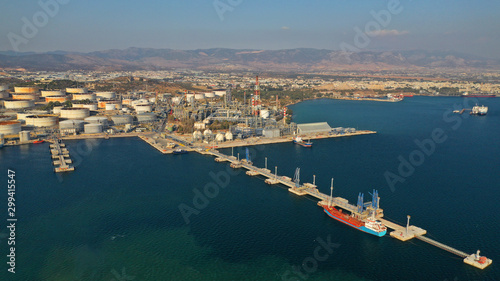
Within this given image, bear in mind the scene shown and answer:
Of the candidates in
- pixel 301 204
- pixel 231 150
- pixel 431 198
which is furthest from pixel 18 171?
pixel 431 198

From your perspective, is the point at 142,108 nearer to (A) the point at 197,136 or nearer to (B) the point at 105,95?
(B) the point at 105,95

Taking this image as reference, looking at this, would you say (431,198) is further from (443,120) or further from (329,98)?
(329,98)

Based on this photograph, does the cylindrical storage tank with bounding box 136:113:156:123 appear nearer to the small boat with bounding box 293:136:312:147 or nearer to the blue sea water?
the blue sea water

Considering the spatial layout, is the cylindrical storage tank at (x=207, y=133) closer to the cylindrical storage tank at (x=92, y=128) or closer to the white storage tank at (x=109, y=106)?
the cylindrical storage tank at (x=92, y=128)

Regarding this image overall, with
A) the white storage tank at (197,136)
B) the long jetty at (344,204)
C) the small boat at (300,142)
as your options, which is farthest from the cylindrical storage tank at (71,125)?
the small boat at (300,142)

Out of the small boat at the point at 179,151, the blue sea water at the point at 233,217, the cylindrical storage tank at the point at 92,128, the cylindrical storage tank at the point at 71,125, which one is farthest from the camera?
the cylindrical storage tank at the point at 92,128

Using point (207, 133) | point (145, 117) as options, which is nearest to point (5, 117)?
point (145, 117)

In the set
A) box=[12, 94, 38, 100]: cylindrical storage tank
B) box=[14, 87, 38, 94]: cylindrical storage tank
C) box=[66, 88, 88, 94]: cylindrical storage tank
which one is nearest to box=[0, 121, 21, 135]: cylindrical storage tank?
box=[12, 94, 38, 100]: cylindrical storage tank
